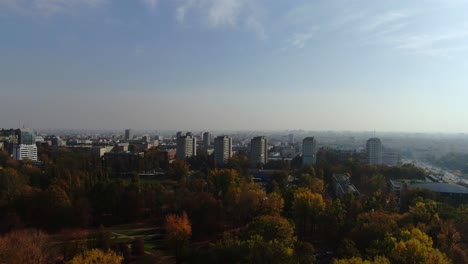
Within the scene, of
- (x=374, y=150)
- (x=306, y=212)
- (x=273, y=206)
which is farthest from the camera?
(x=374, y=150)

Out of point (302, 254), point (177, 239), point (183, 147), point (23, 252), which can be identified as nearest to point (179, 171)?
point (183, 147)

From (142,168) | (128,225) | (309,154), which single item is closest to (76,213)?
(128,225)

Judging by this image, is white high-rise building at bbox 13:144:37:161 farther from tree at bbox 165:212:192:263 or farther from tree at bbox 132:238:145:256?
tree at bbox 165:212:192:263

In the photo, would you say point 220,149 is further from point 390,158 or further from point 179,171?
point 390,158

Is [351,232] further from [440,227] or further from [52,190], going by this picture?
[52,190]

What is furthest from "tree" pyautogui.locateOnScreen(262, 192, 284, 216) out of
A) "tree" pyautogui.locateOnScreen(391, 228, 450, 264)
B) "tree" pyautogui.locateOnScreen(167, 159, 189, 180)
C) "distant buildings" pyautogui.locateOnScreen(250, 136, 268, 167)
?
"distant buildings" pyautogui.locateOnScreen(250, 136, 268, 167)

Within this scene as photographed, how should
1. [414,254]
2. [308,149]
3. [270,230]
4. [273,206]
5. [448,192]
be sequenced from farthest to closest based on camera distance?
1. [308,149]
2. [448,192]
3. [273,206]
4. [270,230]
5. [414,254]

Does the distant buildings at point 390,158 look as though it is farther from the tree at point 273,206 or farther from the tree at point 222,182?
the tree at point 273,206

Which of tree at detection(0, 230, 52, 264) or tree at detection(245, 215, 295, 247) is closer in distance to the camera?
tree at detection(0, 230, 52, 264)

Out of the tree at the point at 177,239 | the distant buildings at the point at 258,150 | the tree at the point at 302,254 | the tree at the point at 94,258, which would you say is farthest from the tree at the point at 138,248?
the distant buildings at the point at 258,150
